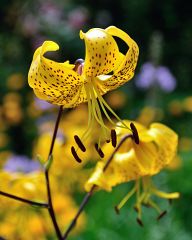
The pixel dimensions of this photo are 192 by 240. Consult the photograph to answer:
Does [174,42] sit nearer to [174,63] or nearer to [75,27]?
[174,63]

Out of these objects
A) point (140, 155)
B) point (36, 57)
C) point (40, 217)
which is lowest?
point (40, 217)

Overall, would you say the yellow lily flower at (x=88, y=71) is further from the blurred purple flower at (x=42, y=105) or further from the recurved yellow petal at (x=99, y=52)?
the blurred purple flower at (x=42, y=105)

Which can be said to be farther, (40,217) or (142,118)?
(142,118)

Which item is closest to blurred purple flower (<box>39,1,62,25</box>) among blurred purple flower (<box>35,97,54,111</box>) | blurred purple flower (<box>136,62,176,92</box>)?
blurred purple flower (<box>35,97,54,111</box>)

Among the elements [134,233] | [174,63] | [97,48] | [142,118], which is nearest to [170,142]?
[97,48]

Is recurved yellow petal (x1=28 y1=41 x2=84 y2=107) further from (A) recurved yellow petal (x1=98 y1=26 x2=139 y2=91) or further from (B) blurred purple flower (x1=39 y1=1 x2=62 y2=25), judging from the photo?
(B) blurred purple flower (x1=39 y1=1 x2=62 y2=25)

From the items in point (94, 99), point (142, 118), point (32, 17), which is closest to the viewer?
point (94, 99)
